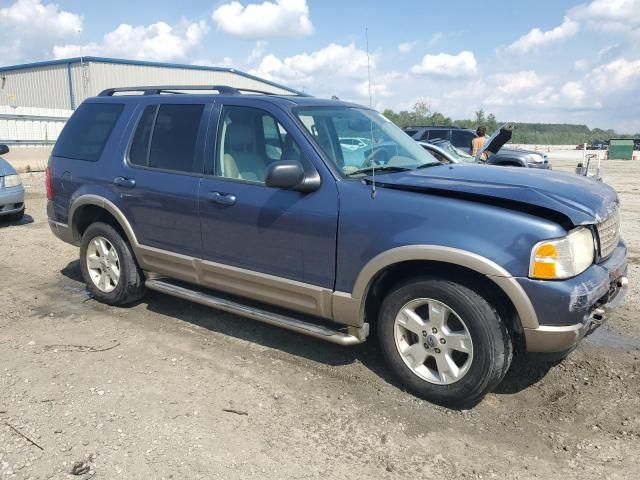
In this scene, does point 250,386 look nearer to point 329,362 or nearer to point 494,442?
point 329,362

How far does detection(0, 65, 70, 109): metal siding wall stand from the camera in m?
32.1

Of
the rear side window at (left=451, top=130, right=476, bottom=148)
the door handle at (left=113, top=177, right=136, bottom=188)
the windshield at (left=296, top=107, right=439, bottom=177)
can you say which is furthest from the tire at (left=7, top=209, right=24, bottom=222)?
the rear side window at (left=451, top=130, right=476, bottom=148)

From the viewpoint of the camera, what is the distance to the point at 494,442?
10.2 ft

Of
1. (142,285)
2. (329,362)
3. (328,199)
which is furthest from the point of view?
(142,285)

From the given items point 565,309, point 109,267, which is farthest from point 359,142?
point 109,267

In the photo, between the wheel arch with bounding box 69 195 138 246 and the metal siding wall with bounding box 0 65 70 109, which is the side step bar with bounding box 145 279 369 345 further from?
the metal siding wall with bounding box 0 65 70 109

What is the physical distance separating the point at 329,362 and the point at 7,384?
7.27 feet

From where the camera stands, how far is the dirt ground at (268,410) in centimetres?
289

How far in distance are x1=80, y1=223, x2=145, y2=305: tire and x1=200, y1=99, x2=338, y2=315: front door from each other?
3.34 ft

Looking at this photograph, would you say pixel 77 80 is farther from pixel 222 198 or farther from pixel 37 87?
pixel 222 198

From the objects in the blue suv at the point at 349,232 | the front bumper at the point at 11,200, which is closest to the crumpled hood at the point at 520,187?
the blue suv at the point at 349,232

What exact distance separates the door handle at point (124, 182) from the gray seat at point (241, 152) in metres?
1.00

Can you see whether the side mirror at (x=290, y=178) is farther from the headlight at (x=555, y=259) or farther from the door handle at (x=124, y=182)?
the door handle at (x=124, y=182)

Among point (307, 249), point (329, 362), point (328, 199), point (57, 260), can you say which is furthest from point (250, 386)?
point (57, 260)
